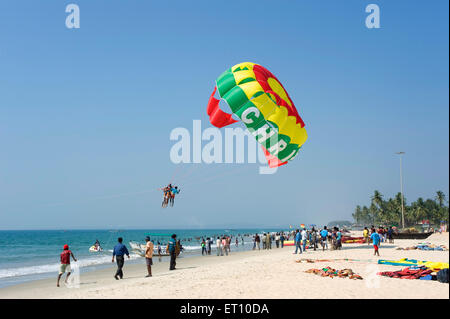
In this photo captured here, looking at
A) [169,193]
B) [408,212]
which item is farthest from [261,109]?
[408,212]

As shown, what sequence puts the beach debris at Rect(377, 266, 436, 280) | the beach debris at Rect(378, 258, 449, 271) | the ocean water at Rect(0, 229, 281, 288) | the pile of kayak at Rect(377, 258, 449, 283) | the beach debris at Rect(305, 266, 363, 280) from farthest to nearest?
the ocean water at Rect(0, 229, 281, 288) → the beach debris at Rect(378, 258, 449, 271) → the beach debris at Rect(305, 266, 363, 280) → the beach debris at Rect(377, 266, 436, 280) → the pile of kayak at Rect(377, 258, 449, 283)

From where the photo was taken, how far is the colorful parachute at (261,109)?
1598 cm

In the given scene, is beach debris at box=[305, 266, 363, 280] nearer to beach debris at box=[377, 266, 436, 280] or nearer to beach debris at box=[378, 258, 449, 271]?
beach debris at box=[377, 266, 436, 280]

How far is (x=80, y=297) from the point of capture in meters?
10.3

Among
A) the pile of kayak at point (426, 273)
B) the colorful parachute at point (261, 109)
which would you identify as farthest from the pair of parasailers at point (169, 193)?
the pile of kayak at point (426, 273)

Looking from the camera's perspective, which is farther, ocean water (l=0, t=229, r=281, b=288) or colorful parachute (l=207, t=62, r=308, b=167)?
ocean water (l=0, t=229, r=281, b=288)

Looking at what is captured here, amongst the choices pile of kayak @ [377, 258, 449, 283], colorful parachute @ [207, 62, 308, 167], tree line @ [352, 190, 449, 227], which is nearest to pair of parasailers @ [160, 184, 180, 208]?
colorful parachute @ [207, 62, 308, 167]

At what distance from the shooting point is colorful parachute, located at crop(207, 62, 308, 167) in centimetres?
1598

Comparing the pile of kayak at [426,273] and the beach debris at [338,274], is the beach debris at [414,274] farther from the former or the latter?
the beach debris at [338,274]

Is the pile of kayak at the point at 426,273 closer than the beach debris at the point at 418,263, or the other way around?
the pile of kayak at the point at 426,273

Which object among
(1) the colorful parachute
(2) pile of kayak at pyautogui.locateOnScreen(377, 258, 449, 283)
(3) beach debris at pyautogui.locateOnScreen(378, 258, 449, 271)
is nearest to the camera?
(2) pile of kayak at pyautogui.locateOnScreen(377, 258, 449, 283)

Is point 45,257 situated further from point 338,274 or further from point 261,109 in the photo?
point 338,274
